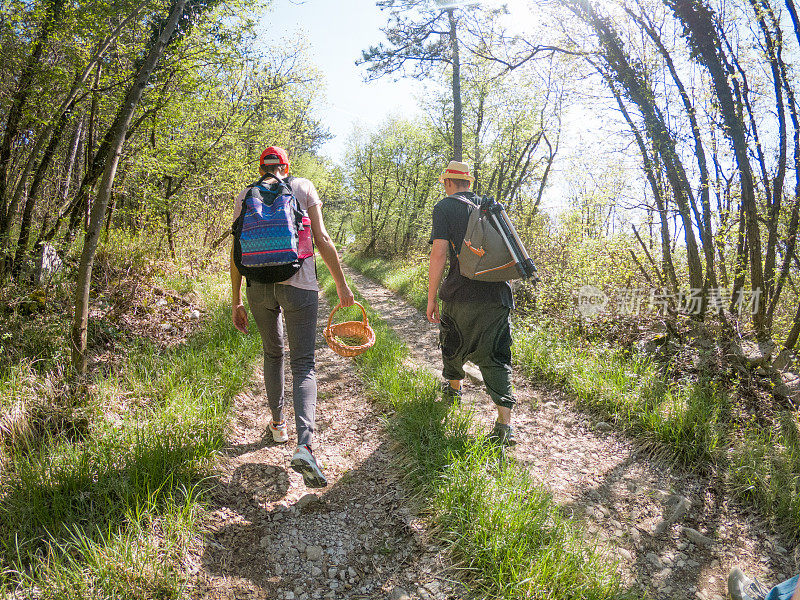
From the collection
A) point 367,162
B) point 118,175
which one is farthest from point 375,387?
point 367,162

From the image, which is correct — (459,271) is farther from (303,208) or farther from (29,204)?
(29,204)

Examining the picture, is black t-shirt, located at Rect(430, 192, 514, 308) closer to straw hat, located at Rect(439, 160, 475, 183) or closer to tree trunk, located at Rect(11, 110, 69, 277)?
straw hat, located at Rect(439, 160, 475, 183)

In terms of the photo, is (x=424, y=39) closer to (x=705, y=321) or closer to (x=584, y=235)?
(x=584, y=235)

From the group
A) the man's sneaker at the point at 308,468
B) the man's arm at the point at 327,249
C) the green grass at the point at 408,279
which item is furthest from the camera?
the green grass at the point at 408,279

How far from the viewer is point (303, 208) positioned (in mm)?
2852

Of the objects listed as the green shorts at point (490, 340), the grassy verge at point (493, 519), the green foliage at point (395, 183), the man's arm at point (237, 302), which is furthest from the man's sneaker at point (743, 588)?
the green foliage at point (395, 183)

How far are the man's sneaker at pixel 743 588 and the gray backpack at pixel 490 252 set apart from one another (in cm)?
209

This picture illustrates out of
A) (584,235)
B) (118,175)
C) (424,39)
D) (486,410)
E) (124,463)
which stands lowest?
(486,410)

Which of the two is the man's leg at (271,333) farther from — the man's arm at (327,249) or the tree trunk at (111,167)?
the tree trunk at (111,167)

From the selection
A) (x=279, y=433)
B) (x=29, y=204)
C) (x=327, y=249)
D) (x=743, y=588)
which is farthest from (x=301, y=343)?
(x=29, y=204)

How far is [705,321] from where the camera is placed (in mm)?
4793

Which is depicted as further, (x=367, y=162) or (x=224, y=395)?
(x=367, y=162)

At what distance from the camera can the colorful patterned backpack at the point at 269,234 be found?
2564 millimetres

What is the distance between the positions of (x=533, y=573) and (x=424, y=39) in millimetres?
9575
